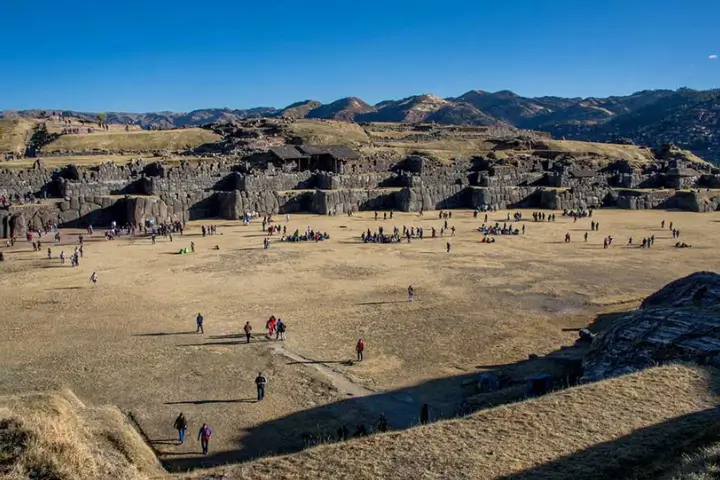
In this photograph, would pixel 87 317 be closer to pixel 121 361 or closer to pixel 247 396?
pixel 121 361

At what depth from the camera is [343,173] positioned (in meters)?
64.1

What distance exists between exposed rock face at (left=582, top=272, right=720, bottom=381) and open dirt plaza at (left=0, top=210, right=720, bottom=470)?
3.92 m

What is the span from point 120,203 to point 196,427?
120 ft

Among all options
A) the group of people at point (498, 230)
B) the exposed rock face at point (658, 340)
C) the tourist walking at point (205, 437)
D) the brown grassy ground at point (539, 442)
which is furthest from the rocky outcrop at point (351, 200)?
the brown grassy ground at point (539, 442)

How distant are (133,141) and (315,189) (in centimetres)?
3727

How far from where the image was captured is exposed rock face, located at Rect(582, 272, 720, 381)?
14.9 m

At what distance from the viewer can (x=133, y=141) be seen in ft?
272

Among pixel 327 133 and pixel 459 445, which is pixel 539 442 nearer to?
pixel 459 445

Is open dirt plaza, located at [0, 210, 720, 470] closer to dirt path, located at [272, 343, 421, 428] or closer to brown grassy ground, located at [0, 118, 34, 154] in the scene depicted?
dirt path, located at [272, 343, 421, 428]

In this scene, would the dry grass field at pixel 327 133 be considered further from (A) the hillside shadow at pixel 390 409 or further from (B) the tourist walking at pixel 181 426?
(B) the tourist walking at pixel 181 426

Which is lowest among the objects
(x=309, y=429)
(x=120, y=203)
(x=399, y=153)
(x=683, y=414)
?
(x=309, y=429)

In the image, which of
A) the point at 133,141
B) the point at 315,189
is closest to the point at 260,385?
the point at 315,189

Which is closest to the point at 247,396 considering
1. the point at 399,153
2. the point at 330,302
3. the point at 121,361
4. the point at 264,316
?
the point at 121,361

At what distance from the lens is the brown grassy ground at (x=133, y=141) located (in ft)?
254
